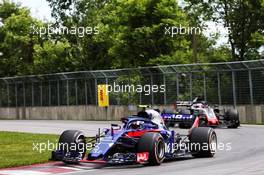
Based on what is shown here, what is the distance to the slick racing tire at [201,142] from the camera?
15.8 m

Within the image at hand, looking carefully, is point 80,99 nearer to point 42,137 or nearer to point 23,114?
point 23,114

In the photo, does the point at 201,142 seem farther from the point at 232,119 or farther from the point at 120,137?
the point at 232,119

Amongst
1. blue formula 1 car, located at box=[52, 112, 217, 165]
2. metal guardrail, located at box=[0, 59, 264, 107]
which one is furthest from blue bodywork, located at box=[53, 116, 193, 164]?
metal guardrail, located at box=[0, 59, 264, 107]

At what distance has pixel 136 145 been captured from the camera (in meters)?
14.7

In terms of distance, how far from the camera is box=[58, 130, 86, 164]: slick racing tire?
1491 cm


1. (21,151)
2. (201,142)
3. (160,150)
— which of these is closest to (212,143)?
(201,142)

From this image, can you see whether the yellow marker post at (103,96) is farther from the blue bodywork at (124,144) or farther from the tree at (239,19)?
the blue bodywork at (124,144)

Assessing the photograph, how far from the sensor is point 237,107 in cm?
3297

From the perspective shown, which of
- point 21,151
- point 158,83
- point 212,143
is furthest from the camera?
point 158,83

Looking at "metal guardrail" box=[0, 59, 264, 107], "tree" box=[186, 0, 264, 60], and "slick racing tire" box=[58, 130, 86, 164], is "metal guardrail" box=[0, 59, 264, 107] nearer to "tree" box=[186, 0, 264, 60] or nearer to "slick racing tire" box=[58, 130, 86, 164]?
"tree" box=[186, 0, 264, 60]
